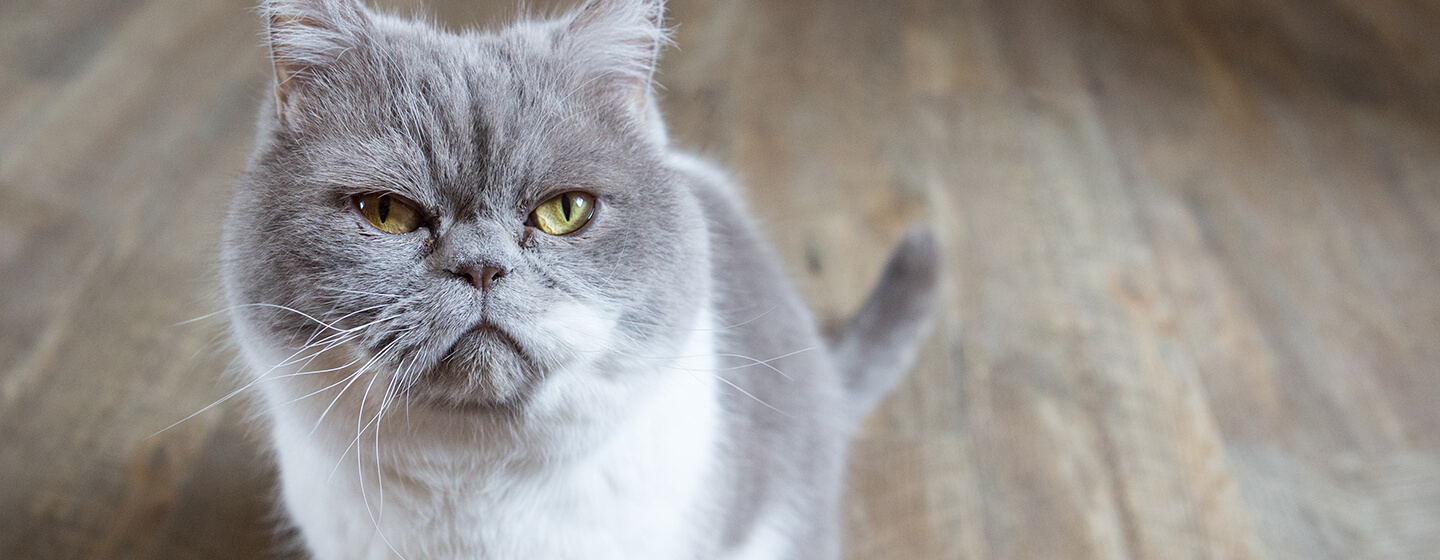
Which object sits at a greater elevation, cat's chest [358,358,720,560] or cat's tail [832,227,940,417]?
cat's chest [358,358,720,560]

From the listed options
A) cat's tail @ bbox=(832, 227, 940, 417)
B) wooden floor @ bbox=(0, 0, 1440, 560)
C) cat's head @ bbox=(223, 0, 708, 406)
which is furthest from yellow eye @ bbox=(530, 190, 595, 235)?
cat's tail @ bbox=(832, 227, 940, 417)

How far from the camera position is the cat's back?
0.95 meters

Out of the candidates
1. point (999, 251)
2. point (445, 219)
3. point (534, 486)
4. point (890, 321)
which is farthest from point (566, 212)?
point (999, 251)

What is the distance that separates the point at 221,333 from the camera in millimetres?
864

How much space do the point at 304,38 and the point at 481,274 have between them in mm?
265

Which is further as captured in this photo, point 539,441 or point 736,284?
point 736,284

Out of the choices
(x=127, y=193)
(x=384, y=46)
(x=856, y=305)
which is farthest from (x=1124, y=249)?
(x=127, y=193)

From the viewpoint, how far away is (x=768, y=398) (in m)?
0.99

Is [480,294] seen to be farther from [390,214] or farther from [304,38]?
[304,38]

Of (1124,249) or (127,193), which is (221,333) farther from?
(1124,249)

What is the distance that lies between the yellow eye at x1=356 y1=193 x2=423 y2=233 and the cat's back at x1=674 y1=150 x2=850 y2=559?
296 millimetres

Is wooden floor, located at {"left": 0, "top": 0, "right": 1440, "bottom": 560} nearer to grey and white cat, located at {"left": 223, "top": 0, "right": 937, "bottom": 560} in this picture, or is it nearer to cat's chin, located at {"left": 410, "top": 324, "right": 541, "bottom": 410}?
grey and white cat, located at {"left": 223, "top": 0, "right": 937, "bottom": 560}

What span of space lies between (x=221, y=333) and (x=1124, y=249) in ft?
4.80

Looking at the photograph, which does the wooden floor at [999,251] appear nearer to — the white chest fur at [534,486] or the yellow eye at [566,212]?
the white chest fur at [534,486]
